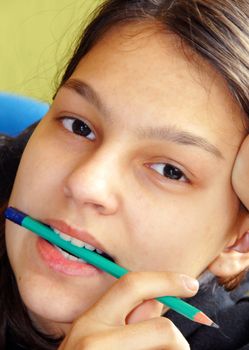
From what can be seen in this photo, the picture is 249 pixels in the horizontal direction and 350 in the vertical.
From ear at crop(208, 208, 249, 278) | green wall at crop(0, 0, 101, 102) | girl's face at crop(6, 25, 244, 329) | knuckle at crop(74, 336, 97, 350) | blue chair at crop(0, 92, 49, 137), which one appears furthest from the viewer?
green wall at crop(0, 0, 101, 102)

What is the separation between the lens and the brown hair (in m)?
0.75

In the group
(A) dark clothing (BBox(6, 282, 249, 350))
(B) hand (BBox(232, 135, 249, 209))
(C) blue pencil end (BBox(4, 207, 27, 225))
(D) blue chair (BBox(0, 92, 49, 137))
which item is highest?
(B) hand (BBox(232, 135, 249, 209))

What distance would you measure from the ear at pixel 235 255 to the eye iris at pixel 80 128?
248 mm

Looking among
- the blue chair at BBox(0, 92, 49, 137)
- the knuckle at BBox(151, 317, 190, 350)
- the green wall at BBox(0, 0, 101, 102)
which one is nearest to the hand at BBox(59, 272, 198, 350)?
the knuckle at BBox(151, 317, 190, 350)

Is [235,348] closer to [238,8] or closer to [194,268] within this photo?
[194,268]

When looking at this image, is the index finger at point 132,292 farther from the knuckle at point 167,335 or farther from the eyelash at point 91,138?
the eyelash at point 91,138

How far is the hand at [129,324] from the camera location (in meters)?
0.61

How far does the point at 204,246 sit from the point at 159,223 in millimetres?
91

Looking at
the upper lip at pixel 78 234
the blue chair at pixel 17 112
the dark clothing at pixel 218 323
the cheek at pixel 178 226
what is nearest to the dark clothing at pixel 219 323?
the dark clothing at pixel 218 323

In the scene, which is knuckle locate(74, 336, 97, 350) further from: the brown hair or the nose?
the brown hair

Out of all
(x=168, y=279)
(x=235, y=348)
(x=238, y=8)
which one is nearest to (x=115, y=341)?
(x=168, y=279)

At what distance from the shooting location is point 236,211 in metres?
0.79

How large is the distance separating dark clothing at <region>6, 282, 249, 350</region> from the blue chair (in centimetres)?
49

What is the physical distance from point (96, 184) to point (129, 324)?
16cm
